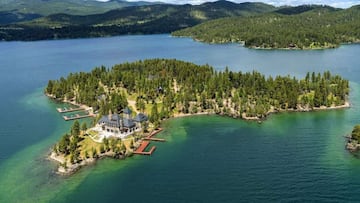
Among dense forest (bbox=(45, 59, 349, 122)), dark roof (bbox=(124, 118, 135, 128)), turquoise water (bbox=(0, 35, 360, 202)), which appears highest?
dense forest (bbox=(45, 59, 349, 122))

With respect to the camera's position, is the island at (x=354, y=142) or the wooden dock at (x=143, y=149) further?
the wooden dock at (x=143, y=149)

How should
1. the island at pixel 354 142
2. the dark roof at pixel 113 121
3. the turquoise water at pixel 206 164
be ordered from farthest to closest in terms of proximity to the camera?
1. the dark roof at pixel 113 121
2. the island at pixel 354 142
3. the turquoise water at pixel 206 164

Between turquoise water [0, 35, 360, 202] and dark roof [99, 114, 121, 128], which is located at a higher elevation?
dark roof [99, 114, 121, 128]

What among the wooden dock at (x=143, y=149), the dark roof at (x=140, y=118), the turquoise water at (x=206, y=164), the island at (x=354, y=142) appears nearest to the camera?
the turquoise water at (x=206, y=164)

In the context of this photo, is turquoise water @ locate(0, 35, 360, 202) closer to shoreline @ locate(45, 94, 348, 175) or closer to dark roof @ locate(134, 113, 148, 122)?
shoreline @ locate(45, 94, 348, 175)

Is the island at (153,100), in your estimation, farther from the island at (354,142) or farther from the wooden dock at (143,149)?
the island at (354,142)

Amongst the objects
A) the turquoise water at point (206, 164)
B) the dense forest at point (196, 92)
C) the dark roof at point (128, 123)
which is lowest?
the turquoise water at point (206, 164)

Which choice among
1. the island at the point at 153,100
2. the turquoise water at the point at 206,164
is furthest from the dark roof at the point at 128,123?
the turquoise water at the point at 206,164

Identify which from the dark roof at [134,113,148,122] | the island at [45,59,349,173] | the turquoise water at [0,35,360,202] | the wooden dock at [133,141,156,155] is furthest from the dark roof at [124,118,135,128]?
the turquoise water at [0,35,360,202]

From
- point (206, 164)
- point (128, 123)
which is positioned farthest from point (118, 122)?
point (206, 164)
